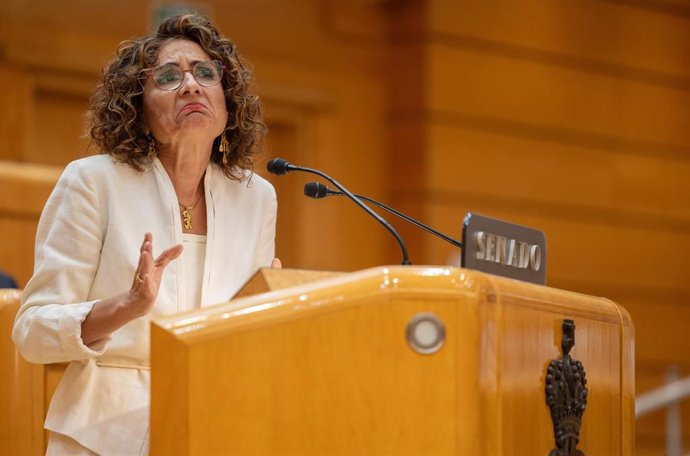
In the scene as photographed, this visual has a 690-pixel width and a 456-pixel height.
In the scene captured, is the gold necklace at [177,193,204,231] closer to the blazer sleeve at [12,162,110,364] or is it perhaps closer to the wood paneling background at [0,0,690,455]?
the blazer sleeve at [12,162,110,364]

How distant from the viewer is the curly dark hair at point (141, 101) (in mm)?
2371

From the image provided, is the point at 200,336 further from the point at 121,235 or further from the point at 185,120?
the point at 185,120

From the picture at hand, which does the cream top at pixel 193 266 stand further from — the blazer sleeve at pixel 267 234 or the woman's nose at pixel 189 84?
the woman's nose at pixel 189 84

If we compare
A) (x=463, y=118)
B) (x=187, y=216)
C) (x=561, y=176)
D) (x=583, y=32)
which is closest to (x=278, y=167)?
(x=187, y=216)

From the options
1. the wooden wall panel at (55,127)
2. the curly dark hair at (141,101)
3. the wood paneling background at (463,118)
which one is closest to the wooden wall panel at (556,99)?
the wood paneling background at (463,118)

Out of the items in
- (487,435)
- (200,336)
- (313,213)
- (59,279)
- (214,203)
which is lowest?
(487,435)

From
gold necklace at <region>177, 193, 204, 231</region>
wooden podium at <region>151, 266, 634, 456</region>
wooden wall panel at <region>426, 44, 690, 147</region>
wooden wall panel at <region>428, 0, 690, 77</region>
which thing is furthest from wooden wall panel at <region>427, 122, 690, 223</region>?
wooden podium at <region>151, 266, 634, 456</region>

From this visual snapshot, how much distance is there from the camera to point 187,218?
235 cm

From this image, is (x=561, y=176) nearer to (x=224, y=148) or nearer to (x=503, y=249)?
(x=224, y=148)

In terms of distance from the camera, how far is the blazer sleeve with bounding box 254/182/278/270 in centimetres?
247

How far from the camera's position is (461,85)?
6.98m

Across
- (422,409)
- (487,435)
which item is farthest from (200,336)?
(487,435)

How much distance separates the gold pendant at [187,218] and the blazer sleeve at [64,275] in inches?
7.2

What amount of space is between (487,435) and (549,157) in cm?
570
